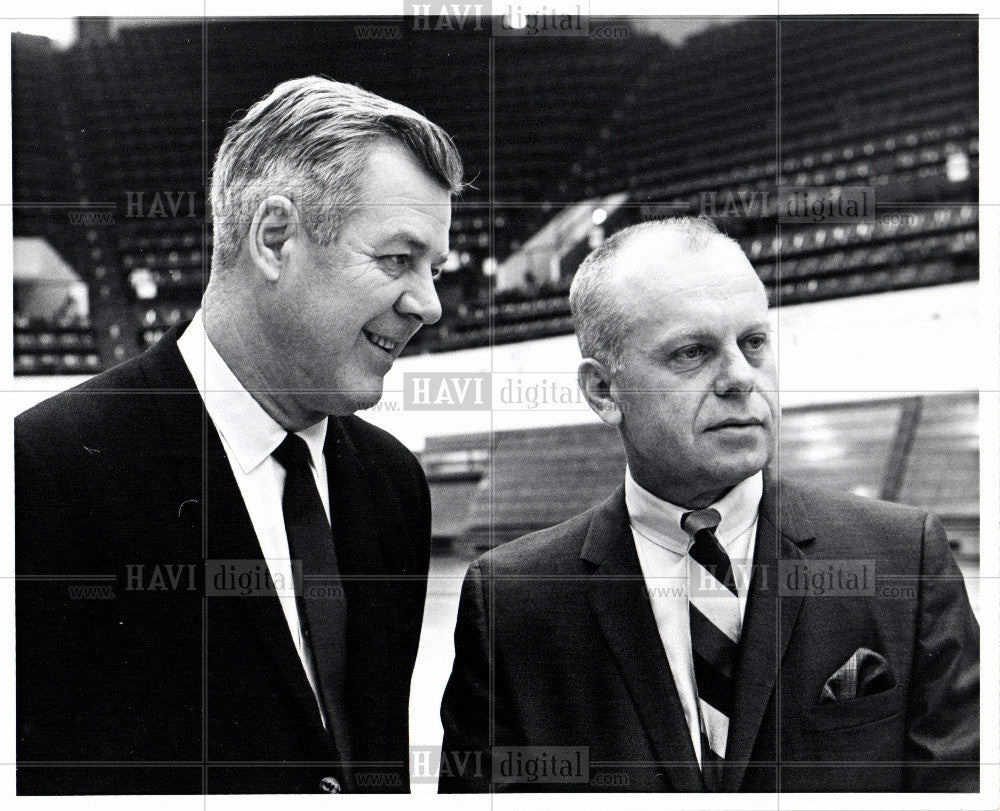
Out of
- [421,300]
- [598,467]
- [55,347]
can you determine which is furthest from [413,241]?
[55,347]

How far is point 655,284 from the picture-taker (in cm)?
236

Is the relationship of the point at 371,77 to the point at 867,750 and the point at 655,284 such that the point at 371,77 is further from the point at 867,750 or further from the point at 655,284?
the point at 867,750

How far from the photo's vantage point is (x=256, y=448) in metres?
2.49

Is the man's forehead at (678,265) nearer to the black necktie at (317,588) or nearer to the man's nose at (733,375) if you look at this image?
the man's nose at (733,375)

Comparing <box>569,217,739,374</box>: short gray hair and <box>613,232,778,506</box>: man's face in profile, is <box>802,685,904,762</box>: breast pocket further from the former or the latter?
<box>569,217,739,374</box>: short gray hair

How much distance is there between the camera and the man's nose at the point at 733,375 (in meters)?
2.36

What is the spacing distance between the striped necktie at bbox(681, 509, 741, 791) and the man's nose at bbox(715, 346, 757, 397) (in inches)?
12.3

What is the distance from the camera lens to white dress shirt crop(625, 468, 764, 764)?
2.44 metres

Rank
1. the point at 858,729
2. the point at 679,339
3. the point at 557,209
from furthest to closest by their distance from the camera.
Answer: the point at 557,209 < the point at 858,729 < the point at 679,339

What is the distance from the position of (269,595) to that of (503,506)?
636 millimetres

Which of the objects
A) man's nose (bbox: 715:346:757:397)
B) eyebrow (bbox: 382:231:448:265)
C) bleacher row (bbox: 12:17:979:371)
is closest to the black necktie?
bleacher row (bbox: 12:17:979:371)

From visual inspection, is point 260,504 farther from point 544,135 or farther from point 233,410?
point 544,135

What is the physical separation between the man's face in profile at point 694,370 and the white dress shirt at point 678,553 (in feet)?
0.13

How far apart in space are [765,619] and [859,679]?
0.26 meters
